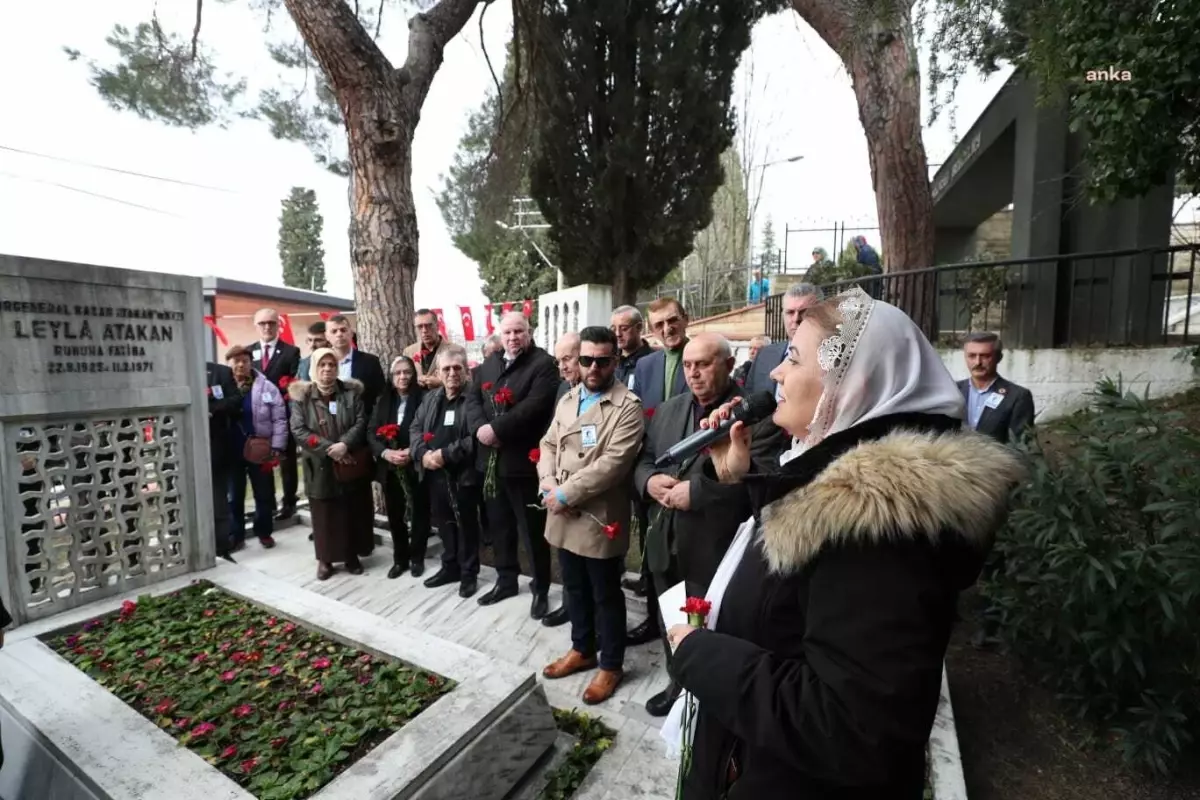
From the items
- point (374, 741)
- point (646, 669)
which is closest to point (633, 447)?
point (646, 669)

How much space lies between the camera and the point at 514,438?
4059 mm

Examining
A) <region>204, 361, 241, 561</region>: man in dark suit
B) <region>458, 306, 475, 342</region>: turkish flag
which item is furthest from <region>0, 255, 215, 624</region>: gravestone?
<region>458, 306, 475, 342</region>: turkish flag

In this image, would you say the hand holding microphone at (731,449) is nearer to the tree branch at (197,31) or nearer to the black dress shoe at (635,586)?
the black dress shoe at (635,586)

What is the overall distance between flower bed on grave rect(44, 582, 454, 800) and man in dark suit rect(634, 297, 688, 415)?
7.24 feet

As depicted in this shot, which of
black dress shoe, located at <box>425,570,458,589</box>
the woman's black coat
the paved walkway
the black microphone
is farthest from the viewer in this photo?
black dress shoe, located at <box>425,570,458,589</box>

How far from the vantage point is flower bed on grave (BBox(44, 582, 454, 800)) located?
221 cm

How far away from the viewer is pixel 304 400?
4.81 m

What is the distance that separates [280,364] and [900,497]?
6.09m

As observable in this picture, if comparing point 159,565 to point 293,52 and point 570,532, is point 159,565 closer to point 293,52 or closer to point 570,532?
point 570,532

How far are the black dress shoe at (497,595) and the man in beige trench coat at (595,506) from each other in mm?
1036

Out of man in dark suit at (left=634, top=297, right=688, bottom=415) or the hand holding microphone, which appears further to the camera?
man in dark suit at (left=634, top=297, right=688, bottom=415)

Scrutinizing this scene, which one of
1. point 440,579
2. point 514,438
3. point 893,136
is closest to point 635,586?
point 514,438

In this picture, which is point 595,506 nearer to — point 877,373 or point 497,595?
point 497,595

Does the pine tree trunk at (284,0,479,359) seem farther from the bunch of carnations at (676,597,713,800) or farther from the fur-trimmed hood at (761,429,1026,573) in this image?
the fur-trimmed hood at (761,429,1026,573)
